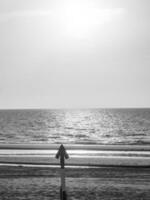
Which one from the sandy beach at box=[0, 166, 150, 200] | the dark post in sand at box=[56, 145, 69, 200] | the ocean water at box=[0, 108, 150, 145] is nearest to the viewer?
the dark post in sand at box=[56, 145, 69, 200]

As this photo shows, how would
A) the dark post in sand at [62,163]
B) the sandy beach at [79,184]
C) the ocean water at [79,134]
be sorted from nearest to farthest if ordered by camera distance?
1. the dark post in sand at [62,163]
2. the sandy beach at [79,184]
3. the ocean water at [79,134]

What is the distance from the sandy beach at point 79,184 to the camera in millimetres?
13148

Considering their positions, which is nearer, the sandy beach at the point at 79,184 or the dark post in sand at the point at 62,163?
the dark post in sand at the point at 62,163

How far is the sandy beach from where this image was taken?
1315cm

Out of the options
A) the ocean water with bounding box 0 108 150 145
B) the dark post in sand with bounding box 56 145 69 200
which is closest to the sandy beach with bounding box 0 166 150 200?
the dark post in sand with bounding box 56 145 69 200

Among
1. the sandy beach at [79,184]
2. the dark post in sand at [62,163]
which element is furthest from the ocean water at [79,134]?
the dark post in sand at [62,163]

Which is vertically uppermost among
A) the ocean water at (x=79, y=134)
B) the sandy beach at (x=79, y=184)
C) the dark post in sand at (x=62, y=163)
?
the ocean water at (x=79, y=134)

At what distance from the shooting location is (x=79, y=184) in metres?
15.3

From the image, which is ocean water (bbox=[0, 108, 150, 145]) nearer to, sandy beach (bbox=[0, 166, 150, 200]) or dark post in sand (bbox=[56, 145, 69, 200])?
sandy beach (bbox=[0, 166, 150, 200])

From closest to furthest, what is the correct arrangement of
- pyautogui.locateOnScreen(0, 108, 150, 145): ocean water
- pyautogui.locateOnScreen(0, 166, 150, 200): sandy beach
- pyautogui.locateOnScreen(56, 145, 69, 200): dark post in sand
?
1. pyautogui.locateOnScreen(56, 145, 69, 200): dark post in sand
2. pyautogui.locateOnScreen(0, 166, 150, 200): sandy beach
3. pyautogui.locateOnScreen(0, 108, 150, 145): ocean water

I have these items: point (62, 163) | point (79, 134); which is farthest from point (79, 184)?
point (79, 134)

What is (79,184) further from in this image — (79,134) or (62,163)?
(79,134)

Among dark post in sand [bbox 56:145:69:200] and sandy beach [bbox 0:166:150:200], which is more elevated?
dark post in sand [bbox 56:145:69:200]

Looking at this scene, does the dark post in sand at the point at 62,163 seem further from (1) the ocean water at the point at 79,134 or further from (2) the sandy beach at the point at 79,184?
(1) the ocean water at the point at 79,134
